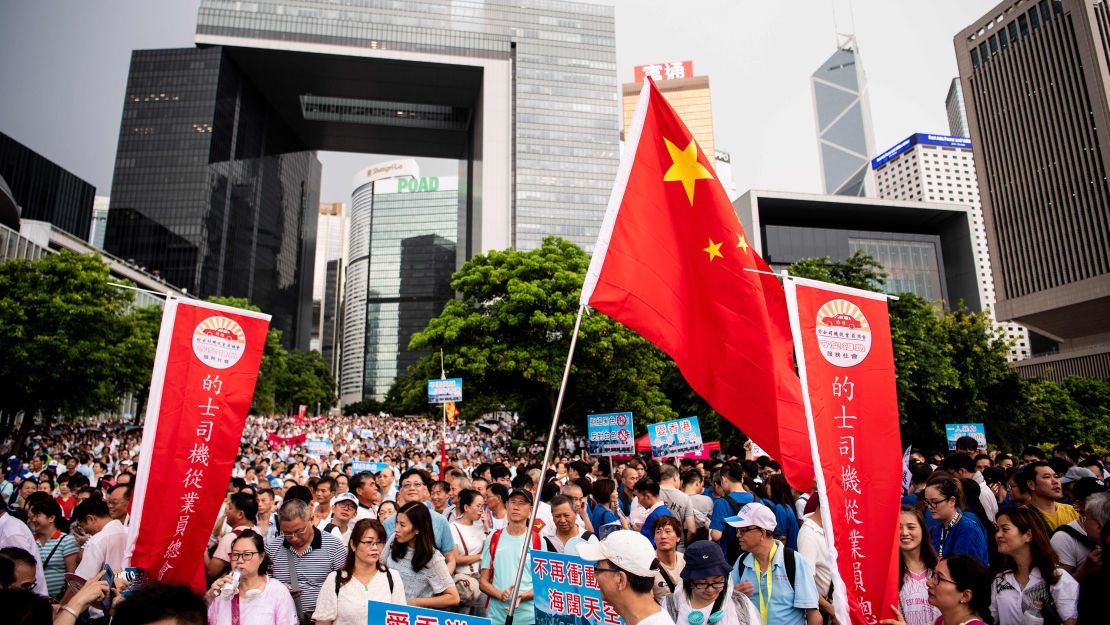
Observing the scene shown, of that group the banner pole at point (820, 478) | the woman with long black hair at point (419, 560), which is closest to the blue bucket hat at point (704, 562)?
the banner pole at point (820, 478)

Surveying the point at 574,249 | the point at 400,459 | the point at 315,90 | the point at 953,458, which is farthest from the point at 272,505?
the point at 315,90

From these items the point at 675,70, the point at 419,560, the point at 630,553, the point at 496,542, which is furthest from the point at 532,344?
the point at 675,70

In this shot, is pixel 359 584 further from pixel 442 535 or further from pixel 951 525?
pixel 951 525

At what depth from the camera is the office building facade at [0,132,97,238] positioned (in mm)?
84312

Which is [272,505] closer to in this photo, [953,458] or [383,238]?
[953,458]

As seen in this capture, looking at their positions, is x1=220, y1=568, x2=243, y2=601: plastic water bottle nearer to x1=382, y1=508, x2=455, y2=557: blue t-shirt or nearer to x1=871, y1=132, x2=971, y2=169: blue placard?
x1=382, y1=508, x2=455, y2=557: blue t-shirt

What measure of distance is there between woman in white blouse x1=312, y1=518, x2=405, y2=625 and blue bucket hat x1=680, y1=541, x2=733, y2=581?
1.93m

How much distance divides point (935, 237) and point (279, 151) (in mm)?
88735

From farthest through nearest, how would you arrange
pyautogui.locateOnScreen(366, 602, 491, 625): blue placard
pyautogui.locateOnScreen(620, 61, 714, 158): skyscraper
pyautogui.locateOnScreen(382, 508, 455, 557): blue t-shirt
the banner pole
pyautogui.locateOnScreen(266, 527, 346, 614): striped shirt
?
1. pyautogui.locateOnScreen(620, 61, 714, 158): skyscraper
2. pyautogui.locateOnScreen(382, 508, 455, 557): blue t-shirt
3. pyautogui.locateOnScreen(266, 527, 346, 614): striped shirt
4. the banner pole
5. pyautogui.locateOnScreen(366, 602, 491, 625): blue placard

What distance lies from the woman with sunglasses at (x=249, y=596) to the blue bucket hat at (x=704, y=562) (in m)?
2.49

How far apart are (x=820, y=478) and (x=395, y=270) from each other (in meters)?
150

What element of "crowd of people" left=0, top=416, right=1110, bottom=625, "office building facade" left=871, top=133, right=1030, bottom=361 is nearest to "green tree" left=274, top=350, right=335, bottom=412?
"crowd of people" left=0, top=416, right=1110, bottom=625

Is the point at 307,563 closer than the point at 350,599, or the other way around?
the point at 350,599

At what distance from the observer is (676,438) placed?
47.5 ft
